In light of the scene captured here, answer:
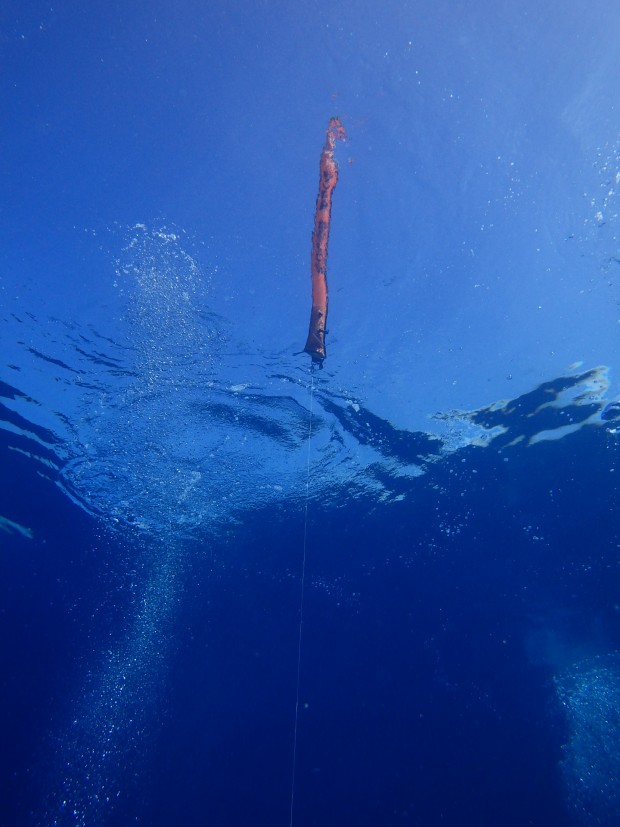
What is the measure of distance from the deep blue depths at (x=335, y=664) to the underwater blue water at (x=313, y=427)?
14 cm

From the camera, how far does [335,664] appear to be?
20.2m

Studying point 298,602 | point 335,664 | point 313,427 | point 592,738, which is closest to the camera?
point 313,427

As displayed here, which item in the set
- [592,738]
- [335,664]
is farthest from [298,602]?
[592,738]

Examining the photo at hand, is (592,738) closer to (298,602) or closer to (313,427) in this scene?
(298,602)

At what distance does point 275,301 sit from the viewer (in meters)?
9.16

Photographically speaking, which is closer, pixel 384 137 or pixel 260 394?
pixel 384 137

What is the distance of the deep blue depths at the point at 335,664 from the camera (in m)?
17.2

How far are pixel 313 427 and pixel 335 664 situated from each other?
13562mm

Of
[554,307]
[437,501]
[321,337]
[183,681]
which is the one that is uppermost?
[554,307]

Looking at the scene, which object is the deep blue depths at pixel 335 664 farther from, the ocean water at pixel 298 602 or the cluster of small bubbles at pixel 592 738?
the cluster of small bubbles at pixel 592 738

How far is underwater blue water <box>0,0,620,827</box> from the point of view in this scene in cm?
659

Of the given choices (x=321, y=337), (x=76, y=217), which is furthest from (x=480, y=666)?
(x=76, y=217)

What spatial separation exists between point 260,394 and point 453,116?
765 cm

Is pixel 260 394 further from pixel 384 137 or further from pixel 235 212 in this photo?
pixel 384 137
